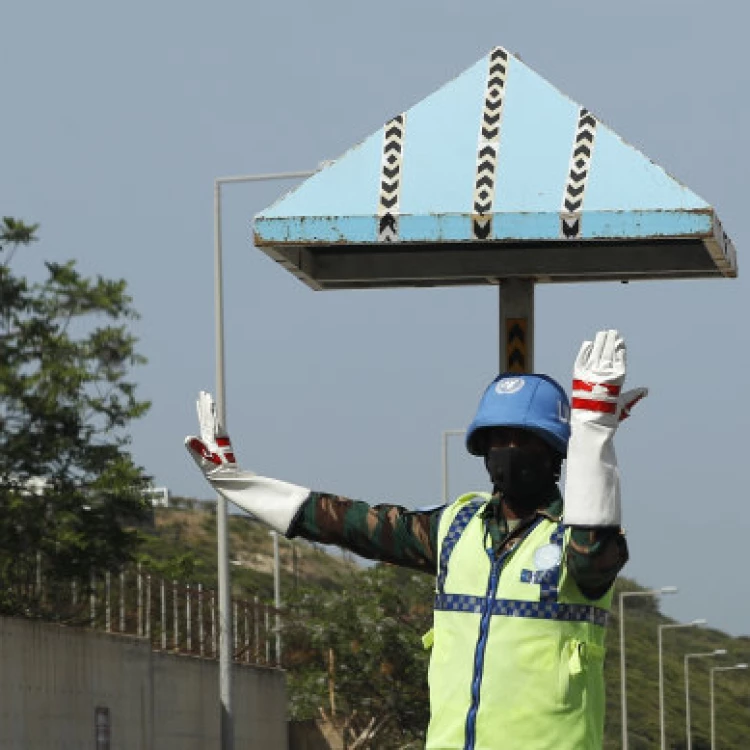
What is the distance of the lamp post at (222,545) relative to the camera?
32656mm

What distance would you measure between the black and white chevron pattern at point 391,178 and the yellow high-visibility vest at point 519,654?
4.04 feet

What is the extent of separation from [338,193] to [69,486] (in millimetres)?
22805

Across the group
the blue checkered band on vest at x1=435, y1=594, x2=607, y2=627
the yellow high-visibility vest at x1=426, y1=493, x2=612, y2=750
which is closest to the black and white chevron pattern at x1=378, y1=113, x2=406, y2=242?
the yellow high-visibility vest at x1=426, y1=493, x2=612, y2=750

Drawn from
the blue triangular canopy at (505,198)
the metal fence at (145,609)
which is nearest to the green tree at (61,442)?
the metal fence at (145,609)

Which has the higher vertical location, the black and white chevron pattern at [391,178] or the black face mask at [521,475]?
the black and white chevron pattern at [391,178]

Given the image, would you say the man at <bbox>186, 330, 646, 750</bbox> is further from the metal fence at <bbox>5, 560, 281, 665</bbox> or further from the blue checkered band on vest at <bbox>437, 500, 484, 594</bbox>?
the metal fence at <bbox>5, 560, 281, 665</bbox>

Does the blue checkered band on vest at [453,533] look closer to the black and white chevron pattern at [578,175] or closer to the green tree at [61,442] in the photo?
the black and white chevron pattern at [578,175]

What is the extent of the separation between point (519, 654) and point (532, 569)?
9.0 inches

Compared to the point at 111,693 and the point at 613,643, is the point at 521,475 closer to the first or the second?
the point at 111,693

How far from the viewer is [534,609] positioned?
6.74 meters

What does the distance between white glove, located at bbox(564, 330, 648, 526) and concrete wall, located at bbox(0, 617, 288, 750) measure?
1993 cm

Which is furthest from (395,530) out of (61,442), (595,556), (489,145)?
(61,442)

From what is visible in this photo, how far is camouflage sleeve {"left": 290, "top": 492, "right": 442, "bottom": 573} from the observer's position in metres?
7.20

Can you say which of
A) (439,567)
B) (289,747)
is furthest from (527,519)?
(289,747)
